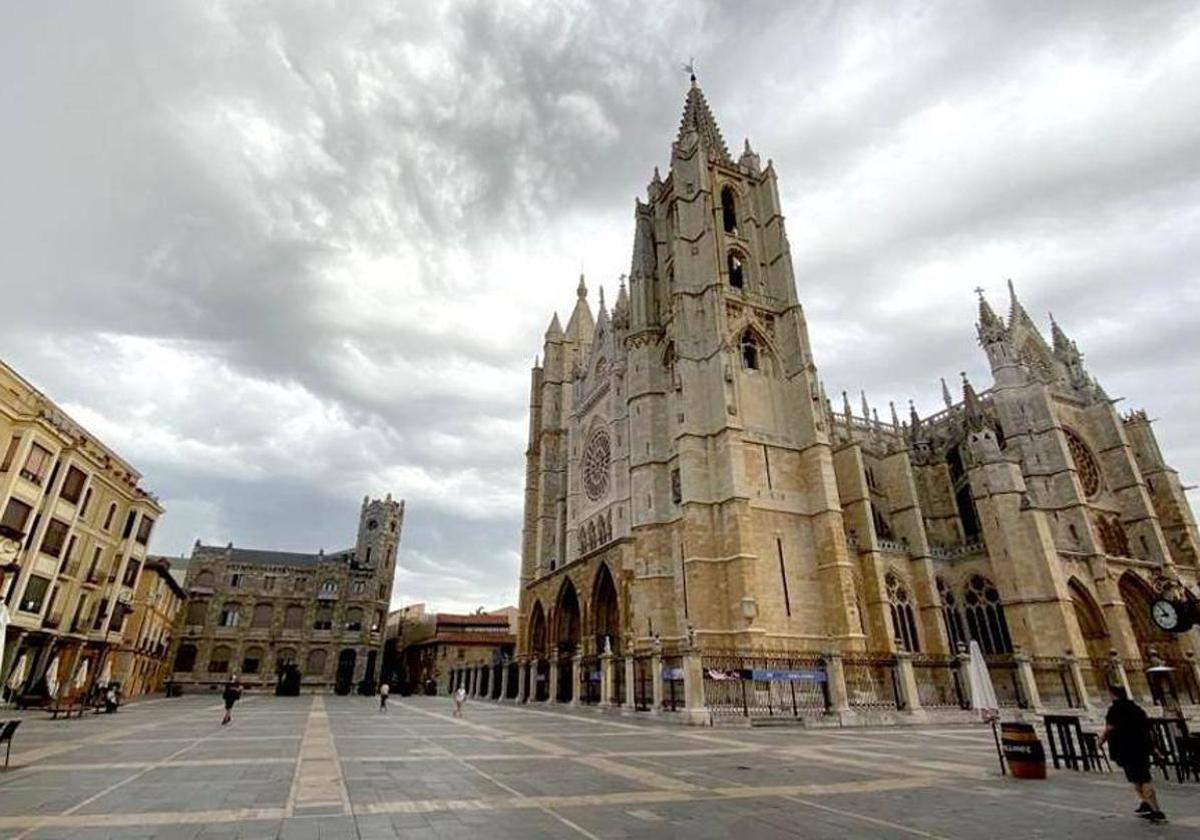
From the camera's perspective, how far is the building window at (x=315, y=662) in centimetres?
5653

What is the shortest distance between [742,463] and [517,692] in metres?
22.9

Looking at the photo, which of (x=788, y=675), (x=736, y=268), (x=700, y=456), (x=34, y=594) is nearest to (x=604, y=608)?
A: (x=700, y=456)

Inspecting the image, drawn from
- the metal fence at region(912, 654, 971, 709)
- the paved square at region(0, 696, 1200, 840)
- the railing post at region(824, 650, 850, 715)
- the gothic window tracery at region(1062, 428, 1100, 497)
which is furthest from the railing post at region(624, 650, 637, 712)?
the gothic window tracery at region(1062, 428, 1100, 497)

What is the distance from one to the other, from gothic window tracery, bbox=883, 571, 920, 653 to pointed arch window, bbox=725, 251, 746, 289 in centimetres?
1921

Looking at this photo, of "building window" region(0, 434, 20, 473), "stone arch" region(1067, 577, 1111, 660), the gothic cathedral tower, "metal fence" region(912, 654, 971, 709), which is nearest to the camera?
"building window" region(0, 434, 20, 473)

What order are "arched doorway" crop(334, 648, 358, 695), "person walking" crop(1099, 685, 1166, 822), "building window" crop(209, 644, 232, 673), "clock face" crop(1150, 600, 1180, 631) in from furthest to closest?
1. "arched doorway" crop(334, 648, 358, 695)
2. "building window" crop(209, 644, 232, 673)
3. "clock face" crop(1150, 600, 1180, 631)
4. "person walking" crop(1099, 685, 1166, 822)

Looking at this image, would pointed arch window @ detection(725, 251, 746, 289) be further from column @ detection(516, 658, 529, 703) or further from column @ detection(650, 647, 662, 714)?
column @ detection(516, 658, 529, 703)

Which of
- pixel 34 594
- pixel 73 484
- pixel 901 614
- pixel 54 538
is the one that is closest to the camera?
pixel 34 594

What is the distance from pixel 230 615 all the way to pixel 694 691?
173ft

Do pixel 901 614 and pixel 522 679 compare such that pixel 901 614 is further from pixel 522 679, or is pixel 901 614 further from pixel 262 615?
pixel 262 615

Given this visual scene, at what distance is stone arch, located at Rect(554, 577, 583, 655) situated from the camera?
36688mm

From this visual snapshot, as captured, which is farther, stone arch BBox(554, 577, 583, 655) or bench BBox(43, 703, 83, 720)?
stone arch BBox(554, 577, 583, 655)

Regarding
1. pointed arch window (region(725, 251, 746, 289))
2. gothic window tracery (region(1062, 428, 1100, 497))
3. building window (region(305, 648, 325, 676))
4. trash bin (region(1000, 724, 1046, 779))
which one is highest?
pointed arch window (region(725, 251, 746, 289))

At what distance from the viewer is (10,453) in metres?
23.6
